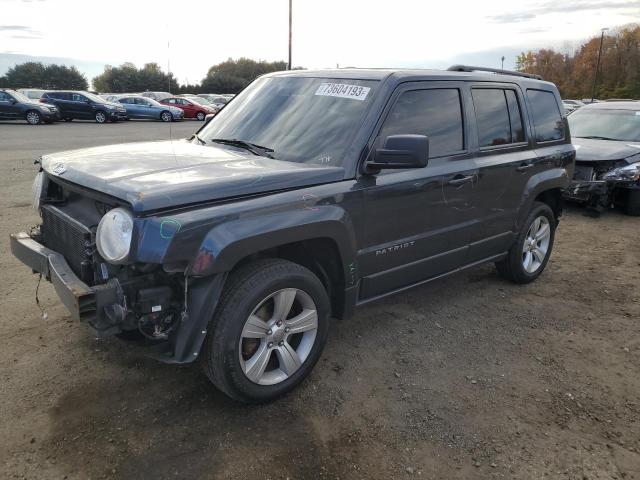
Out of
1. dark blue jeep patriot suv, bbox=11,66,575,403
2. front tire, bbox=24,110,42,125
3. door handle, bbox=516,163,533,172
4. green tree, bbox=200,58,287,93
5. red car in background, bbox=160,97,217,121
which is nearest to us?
dark blue jeep patriot suv, bbox=11,66,575,403

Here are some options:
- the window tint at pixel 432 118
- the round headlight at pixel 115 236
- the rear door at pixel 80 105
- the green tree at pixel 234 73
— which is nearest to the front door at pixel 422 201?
the window tint at pixel 432 118

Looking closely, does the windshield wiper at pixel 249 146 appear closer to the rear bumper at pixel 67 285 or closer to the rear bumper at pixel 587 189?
the rear bumper at pixel 67 285

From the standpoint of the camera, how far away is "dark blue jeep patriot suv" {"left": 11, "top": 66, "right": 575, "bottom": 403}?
8.61ft

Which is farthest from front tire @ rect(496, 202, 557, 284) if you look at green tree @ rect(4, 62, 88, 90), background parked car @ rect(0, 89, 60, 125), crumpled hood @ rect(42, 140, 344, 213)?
green tree @ rect(4, 62, 88, 90)

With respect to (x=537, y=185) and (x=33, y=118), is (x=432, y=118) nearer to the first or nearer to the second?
(x=537, y=185)

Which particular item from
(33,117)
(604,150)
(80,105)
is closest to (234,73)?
(80,105)

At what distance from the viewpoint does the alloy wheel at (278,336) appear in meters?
2.95

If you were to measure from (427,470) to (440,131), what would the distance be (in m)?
2.35

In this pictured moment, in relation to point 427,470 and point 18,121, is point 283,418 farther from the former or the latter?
point 18,121

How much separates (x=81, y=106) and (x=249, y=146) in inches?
965

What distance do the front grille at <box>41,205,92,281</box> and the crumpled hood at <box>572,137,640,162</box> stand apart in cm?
737

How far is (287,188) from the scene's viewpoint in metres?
3.00

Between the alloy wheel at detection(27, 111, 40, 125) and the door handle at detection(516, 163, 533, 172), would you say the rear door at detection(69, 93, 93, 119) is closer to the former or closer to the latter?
the alloy wheel at detection(27, 111, 40, 125)

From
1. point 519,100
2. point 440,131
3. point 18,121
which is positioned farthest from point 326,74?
point 18,121
